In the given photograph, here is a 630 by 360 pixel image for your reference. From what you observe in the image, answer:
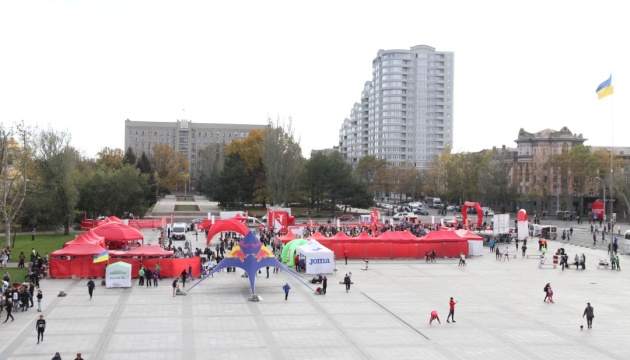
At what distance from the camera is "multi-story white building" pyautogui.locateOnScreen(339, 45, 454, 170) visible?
156 m

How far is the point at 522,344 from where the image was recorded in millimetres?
21828

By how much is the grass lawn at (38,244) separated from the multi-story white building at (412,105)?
108 metres

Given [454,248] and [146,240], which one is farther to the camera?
[146,240]

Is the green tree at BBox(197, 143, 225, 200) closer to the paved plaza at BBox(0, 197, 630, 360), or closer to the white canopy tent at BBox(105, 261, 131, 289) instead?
the white canopy tent at BBox(105, 261, 131, 289)

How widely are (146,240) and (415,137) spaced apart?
367ft

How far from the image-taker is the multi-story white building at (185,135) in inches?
6836

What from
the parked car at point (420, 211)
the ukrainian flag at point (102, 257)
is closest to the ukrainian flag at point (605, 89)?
the ukrainian flag at point (102, 257)

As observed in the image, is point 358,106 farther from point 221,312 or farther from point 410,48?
point 221,312

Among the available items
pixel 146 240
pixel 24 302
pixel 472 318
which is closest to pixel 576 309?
pixel 472 318

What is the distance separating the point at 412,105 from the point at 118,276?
13216 cm

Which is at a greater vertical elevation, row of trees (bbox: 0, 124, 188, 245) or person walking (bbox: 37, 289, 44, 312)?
row of trees (bbox: 0, 124, 188, 245)

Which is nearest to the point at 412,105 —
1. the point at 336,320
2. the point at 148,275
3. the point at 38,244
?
the point at 38,244

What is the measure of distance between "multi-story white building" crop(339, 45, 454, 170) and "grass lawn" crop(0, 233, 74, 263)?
354 feet

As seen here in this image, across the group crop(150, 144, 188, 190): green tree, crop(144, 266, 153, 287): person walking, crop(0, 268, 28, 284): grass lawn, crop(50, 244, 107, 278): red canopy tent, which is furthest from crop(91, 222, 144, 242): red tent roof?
crop(150, 144, 188, 190): green tree
